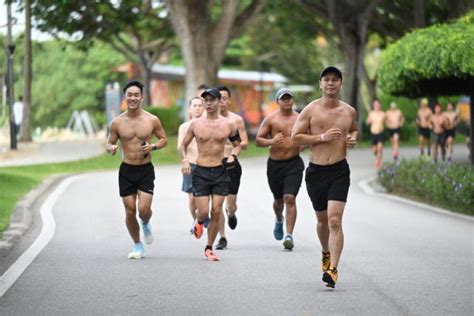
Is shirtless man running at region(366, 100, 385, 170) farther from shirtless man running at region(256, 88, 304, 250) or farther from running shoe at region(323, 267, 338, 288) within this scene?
running shoe at region(323, 267, 338, 288)

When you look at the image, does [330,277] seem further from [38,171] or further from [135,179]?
[38,171]

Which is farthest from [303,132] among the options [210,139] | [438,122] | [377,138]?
[438,122]

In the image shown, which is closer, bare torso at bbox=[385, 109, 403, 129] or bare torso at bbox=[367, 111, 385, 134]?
bare torso at bbox=[367, 111, 385, 134]

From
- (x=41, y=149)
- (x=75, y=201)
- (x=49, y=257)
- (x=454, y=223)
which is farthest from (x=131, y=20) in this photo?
(x=49, y=257)

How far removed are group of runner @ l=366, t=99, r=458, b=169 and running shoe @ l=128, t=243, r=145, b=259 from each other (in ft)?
59.2

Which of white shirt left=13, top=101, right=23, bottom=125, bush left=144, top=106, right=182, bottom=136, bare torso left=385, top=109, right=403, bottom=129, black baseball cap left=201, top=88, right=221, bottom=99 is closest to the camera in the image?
black baseball cap left=201, top=88, right=221, bottom=99

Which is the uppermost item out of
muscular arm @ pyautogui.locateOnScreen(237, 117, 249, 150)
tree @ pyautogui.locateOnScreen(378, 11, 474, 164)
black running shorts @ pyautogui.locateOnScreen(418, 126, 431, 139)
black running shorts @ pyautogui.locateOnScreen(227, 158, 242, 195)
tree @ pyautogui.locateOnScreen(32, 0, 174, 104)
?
tree @ pyautogui.locateOnScreen(32, 0, 174, 104)

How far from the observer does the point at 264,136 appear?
13617mm

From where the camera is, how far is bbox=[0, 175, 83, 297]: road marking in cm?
1126

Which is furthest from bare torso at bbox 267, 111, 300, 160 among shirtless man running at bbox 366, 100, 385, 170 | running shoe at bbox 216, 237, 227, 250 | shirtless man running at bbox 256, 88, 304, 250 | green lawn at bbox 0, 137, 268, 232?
shirtless man running at bbox 366, 100, 385, 170

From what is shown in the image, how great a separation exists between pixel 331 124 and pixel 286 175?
10.4ft

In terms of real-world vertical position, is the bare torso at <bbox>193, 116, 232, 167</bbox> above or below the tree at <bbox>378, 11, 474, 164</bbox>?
below

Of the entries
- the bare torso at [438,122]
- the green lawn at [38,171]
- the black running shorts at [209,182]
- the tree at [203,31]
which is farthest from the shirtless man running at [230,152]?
the tree at [203,31]

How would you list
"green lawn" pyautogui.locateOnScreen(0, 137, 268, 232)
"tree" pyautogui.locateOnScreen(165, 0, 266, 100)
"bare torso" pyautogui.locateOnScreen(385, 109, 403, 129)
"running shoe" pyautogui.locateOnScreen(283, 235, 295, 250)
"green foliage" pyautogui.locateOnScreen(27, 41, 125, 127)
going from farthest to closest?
"green foliage" pyautogui.locateOnScreen(27, 41, 125, 127)
"tree" pyautogui.locateOnScreen(165, 0, 266, 100)
"bare torso" pyautogui.locateOnScreen(385, 109, 403, 129)
"green lawn" pyautogui.locateOnScreen(0, 137, 268, 232)
"running shoe" pyautogui.locateOnScreen(283, 235, 295, 250)
